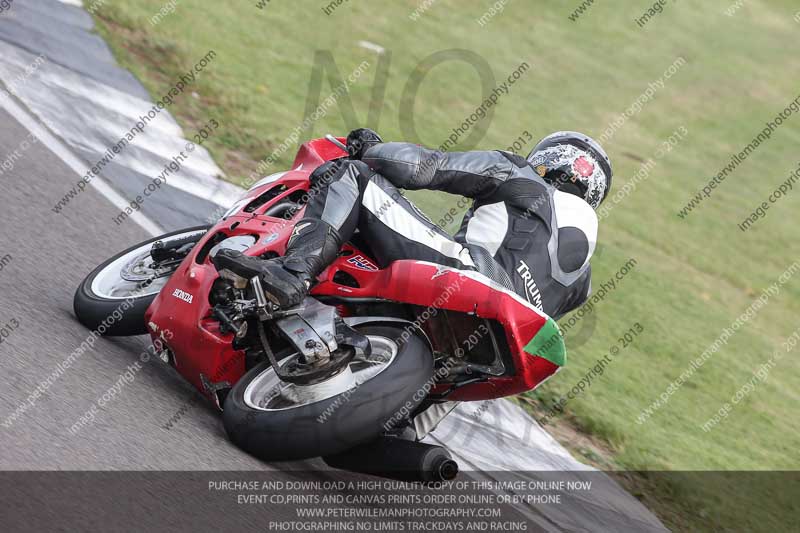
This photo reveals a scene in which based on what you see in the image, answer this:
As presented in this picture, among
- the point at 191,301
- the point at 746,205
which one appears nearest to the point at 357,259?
the point at 191,301

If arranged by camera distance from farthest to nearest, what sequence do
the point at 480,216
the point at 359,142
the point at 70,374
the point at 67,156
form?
the point at 67,156 → the point at 359,142 → the point at 480,216 → the point at 70,374

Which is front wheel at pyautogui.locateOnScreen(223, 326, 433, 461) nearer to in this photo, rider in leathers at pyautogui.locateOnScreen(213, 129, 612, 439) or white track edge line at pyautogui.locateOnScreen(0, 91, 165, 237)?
rider in leathers at pyautogui.locateOnScreen(213, 129, 612, 439)

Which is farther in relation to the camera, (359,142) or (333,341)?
(359,142)

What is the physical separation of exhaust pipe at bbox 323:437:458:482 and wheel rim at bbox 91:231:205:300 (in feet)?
4.82

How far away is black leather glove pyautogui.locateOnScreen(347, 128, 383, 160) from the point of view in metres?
5.00

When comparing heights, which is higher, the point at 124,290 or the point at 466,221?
the point at 466,221

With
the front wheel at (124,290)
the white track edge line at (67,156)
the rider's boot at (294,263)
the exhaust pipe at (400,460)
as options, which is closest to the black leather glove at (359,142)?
the rider's boot at (294,263)

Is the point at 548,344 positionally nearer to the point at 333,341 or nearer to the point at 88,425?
the point at 333,341

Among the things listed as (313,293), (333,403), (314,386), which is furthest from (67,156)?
(333,403)

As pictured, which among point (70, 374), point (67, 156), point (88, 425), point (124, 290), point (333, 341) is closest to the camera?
point (88, 425)

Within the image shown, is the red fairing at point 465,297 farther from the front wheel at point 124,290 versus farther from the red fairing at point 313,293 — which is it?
the front wheel at point 124,290

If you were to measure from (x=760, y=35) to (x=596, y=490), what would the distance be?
17.4m

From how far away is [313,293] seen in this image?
15.4 ft

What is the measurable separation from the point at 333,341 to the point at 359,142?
1133 mm
